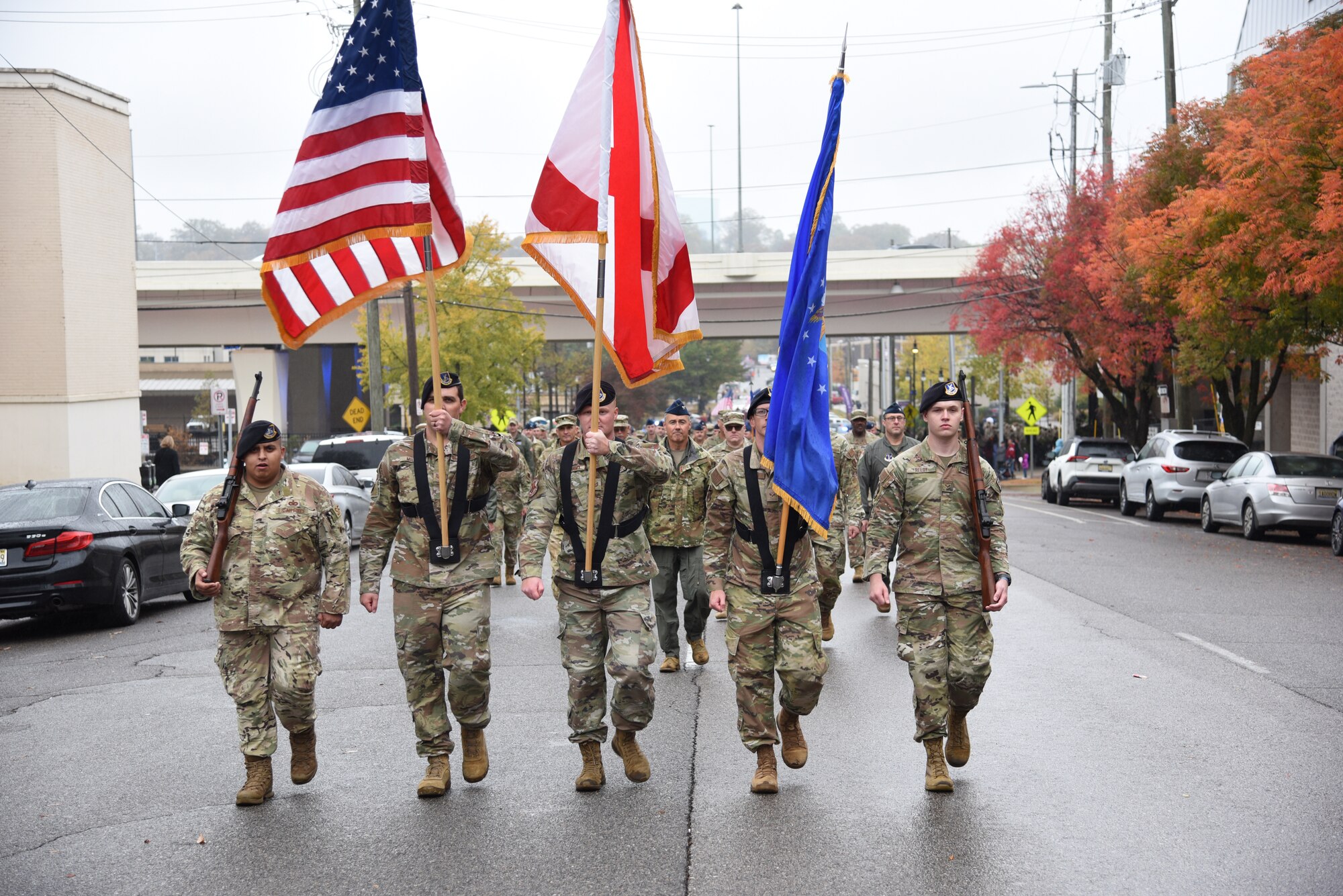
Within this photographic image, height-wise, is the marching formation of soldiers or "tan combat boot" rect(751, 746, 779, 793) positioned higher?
the marching formation of soldiers

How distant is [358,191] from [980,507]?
3846 millimetres

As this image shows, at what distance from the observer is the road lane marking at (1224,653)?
9836 mm

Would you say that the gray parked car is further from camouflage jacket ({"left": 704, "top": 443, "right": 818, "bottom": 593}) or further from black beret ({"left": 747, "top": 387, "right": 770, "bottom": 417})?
camouflage jacket ({"left": 704, "top": 443, "right": 818, "bottom": 593})

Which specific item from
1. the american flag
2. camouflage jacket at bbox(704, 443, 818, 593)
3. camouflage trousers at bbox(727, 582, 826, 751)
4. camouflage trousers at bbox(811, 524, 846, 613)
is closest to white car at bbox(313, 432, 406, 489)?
camouflage trousers at bbox(811, 524, 846, 613)

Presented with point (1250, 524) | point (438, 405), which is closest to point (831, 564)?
point (438, 405)

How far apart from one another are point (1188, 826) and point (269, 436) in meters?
4.78

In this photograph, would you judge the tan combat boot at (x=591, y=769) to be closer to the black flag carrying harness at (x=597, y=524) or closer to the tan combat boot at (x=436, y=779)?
the tan combat boot at (x=436, y=779)

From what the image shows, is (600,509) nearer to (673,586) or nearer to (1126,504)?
Answer: (673,586)

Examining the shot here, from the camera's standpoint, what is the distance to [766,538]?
6.70 m

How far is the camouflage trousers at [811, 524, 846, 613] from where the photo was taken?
9.52m

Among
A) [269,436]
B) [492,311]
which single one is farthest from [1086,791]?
[492,311]

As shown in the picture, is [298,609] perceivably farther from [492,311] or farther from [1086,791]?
[492,311]

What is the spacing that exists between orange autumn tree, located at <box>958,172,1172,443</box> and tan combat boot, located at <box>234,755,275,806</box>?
27.2 metres

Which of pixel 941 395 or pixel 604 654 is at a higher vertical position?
pixel 941 395
